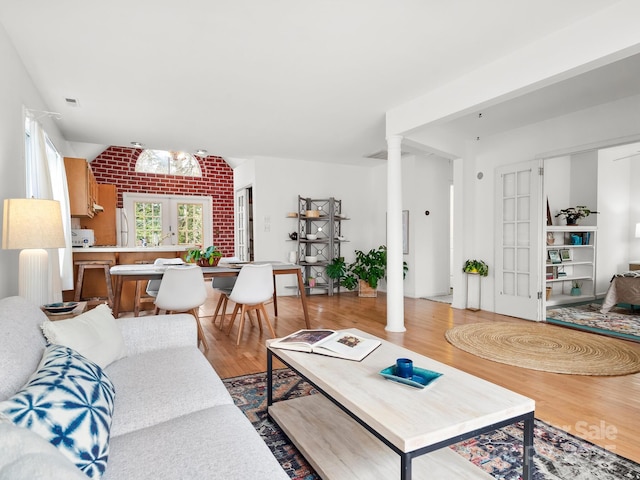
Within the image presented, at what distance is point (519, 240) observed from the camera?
494 cm

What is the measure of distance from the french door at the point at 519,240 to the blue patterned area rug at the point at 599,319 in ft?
1.32

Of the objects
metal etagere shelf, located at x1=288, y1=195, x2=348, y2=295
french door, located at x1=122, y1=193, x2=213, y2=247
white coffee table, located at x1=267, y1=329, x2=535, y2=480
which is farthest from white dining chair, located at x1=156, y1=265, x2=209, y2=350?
french door, located at x1=122, y1=193, x2=213, y2=247

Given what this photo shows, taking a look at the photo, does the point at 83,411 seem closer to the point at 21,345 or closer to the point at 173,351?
the point at 21,345

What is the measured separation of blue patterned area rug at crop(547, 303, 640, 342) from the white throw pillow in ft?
15.1

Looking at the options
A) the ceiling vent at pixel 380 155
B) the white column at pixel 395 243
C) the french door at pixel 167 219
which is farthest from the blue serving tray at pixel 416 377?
the french door at pixel 167 219

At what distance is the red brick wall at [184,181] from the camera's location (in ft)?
26.5

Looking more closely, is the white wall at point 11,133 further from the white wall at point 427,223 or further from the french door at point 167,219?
the french door at point 167,219

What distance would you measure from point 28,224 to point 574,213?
23.4ft

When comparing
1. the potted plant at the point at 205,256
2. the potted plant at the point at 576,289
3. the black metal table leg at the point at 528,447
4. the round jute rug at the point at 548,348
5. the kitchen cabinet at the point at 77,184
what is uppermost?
the kitchen cabinet at the point at 77,184

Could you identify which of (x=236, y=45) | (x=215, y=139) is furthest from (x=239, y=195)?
(x=236, y=45)

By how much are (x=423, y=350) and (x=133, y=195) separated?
→ 734 centimetres

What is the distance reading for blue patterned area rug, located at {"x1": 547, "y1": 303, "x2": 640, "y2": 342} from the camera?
407 centimetres

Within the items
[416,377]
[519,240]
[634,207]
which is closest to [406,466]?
[416,377]

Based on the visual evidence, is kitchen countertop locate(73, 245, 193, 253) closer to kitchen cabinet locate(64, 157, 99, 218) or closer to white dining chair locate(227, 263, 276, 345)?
kitchen cabinet locate(64, 157, 99, 218)
